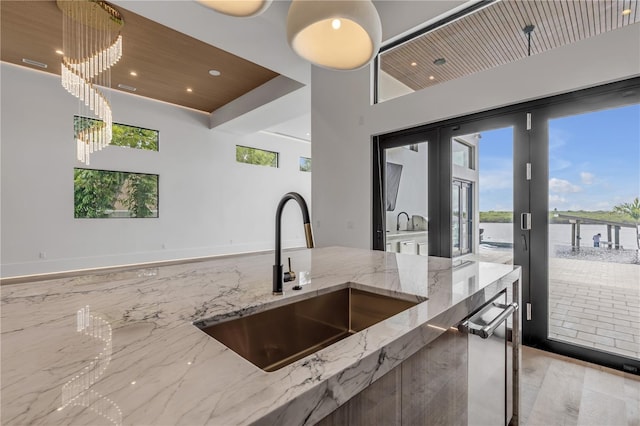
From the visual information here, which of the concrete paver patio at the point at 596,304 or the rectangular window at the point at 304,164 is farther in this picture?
the rectangular window at the point at 304,164

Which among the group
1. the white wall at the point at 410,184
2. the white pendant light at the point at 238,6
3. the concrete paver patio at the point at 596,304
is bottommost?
the concrete paver patio at the point at 596,304

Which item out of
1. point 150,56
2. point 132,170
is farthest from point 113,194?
point 150,56

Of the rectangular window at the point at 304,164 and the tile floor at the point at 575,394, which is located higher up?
the rectangular window at the point at 304,164

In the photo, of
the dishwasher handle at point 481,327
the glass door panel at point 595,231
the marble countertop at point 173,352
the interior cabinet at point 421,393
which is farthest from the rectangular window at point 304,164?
the interior cabinet at point 421,393

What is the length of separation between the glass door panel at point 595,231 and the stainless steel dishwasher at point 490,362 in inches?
66.5

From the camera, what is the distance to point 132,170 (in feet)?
21.9

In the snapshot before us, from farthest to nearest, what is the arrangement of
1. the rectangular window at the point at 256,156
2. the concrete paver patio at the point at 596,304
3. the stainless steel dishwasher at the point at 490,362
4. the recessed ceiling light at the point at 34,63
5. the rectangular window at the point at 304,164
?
the rectangular window at the point at 304,164 < the rectangular window at the point at 256,156 < the recessed ceiling light at the point at 34,63 < the concrete paver patio at the point at 596,304 < the stainless steel dishwasher at the point at 490,362

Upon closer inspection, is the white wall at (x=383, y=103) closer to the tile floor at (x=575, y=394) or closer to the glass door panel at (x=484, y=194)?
the glass door panel at (x=484, y=194)

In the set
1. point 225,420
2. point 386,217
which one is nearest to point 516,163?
point 386,217

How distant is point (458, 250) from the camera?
3.33 metres

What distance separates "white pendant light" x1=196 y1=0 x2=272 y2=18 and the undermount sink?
1.28 meters

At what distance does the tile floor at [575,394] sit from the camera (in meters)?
1.76

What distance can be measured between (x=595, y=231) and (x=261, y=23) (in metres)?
4.27

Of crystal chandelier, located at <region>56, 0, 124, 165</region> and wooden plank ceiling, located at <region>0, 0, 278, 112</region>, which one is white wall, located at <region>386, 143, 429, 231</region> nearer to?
wooden plank ceiling, located at <region>0, 0, 278, 112</region>
